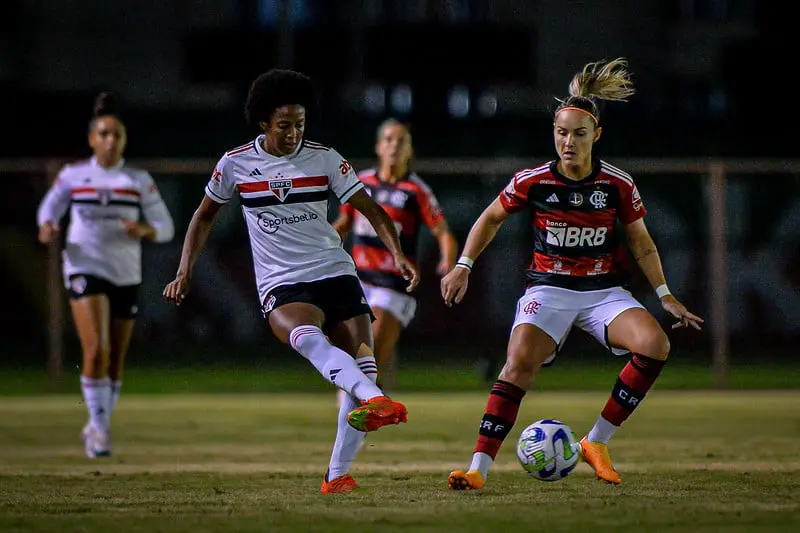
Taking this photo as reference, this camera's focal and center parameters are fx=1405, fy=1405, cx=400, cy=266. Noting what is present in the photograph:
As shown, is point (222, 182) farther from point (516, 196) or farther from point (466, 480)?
point (466, 480)

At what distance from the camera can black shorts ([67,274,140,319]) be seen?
1002 centimetres

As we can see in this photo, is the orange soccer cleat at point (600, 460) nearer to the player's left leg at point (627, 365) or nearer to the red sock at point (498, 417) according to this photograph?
the player's left leg at point (627, 365)

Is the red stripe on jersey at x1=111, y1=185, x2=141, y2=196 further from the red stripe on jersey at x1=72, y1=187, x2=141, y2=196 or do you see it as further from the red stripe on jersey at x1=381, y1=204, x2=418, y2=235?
the red stripe on jersey at x1=381, y1=204, x2=418, y2=235

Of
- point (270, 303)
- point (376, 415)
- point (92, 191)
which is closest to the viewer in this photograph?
point (376, 415)

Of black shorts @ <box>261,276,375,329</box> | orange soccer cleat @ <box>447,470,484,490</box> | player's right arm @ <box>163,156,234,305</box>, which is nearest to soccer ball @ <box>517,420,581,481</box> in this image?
orange soccer cleat @ <box>447,470,484,490</box>

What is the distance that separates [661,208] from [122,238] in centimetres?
834

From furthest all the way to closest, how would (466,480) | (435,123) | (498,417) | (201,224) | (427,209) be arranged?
1. (435,123)
2. (427,209)
3. (201,224)
4. (498,417)
5. (466,480)

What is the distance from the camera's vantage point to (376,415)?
258 inches

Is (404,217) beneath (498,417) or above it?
above

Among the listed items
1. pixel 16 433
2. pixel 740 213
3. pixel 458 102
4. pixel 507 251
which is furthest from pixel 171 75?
pixel 16 433

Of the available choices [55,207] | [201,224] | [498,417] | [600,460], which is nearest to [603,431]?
[600,460]

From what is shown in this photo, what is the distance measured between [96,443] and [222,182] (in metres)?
3.04

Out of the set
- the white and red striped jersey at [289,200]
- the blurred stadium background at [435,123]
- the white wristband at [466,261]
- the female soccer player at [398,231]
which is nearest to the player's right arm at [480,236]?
the white wristband at [466,261]

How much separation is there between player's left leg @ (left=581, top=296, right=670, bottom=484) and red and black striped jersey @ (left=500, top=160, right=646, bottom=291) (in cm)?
26
